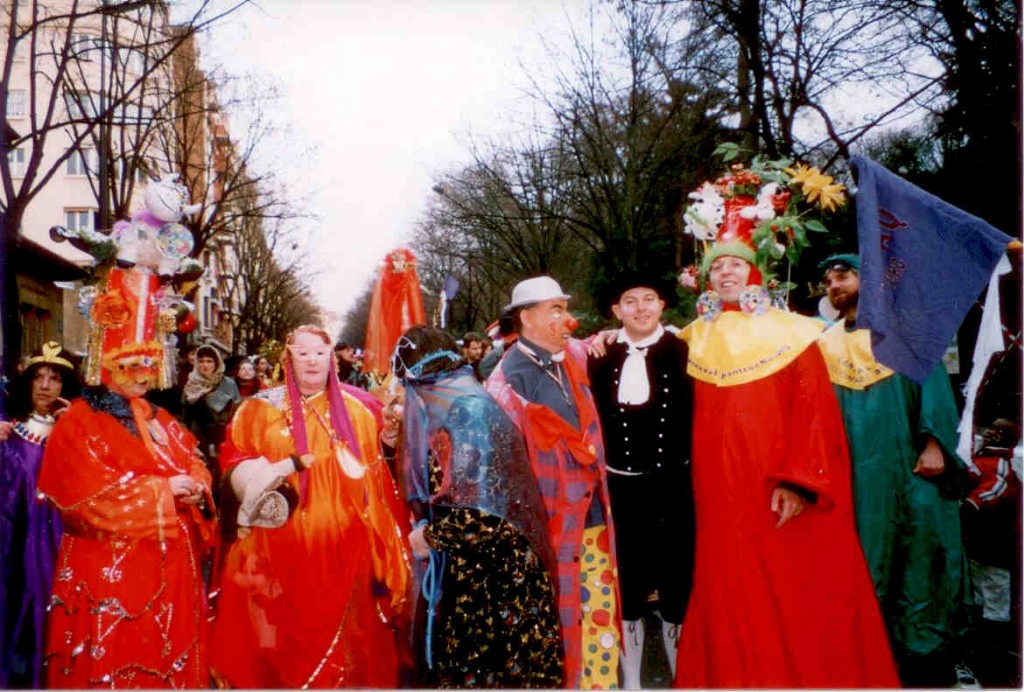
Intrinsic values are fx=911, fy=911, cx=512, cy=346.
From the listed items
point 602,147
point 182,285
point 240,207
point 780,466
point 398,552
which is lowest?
point 398,552

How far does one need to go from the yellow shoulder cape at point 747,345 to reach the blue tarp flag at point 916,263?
34 centimetres

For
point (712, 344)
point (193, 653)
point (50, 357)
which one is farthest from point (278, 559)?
point (712, 344)

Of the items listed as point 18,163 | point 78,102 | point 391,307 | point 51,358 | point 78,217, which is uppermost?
point 78,217

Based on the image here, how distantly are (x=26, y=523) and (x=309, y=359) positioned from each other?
1.82 metres

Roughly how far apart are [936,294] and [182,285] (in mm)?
3995

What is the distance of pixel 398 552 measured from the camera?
15.1 ft

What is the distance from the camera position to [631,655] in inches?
184

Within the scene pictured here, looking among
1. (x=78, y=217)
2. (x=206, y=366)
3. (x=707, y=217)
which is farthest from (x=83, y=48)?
(x=78, y=217)

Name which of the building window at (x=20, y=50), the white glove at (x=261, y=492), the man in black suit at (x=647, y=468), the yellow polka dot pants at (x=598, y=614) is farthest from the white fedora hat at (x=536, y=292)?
the building window at (x=20, y=50)

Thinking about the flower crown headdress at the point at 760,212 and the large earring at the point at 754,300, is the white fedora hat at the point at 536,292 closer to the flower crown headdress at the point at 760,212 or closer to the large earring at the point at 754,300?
the flower crown headdress at the point at 760,212

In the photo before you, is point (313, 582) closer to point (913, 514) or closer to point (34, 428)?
point (34, 428)

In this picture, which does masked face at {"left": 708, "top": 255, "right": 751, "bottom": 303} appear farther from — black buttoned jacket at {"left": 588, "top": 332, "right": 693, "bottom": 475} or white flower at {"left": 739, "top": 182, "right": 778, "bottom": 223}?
black buttoned jacket at {"left": 588, "top": 332, "right": 693, "bottom": 475}

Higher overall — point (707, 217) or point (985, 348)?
point (707, 217)

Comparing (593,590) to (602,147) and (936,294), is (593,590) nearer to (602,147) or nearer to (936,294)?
(936,294)
